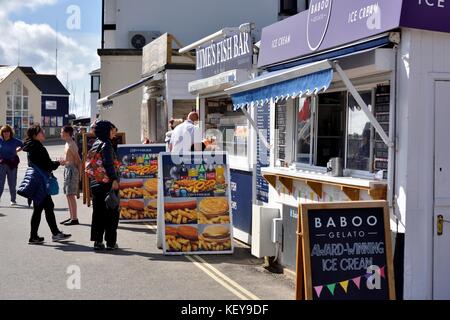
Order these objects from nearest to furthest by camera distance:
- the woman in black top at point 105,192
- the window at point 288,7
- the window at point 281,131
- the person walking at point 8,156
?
the window at point 281,131 → the woman in black top at point 105,192 → the person walking at point 8,156 → the window at point 288,7

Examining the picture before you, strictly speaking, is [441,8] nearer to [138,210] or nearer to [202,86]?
[202,86]

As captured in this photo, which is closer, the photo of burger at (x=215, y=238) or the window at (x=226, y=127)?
the photo of burger at (x=215, y=238)

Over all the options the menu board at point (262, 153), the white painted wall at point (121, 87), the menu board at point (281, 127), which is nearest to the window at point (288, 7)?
the white painted wall at point (121, 87)

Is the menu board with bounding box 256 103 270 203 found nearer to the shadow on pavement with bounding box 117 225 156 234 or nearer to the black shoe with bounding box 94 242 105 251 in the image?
the black shoe with bounding box 94 242 105 251

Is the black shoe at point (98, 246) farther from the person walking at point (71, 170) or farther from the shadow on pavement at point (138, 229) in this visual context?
the person walking at point (71, 170)

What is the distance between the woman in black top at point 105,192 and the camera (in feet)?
29.7

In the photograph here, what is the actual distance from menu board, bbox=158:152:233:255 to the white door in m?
3.69

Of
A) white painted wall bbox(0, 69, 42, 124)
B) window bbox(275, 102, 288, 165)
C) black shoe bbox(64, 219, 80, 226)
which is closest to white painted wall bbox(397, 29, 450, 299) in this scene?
window bbox(275, 102, 288, 165)

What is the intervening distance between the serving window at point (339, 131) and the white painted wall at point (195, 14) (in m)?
17.5

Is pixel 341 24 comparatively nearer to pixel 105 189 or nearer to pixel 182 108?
pixel 105 189

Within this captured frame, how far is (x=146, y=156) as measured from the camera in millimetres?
12000

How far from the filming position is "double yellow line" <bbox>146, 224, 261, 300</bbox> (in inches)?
273

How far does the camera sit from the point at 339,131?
287 inches

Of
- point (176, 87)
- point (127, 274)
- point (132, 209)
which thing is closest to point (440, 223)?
point (127, 274)
